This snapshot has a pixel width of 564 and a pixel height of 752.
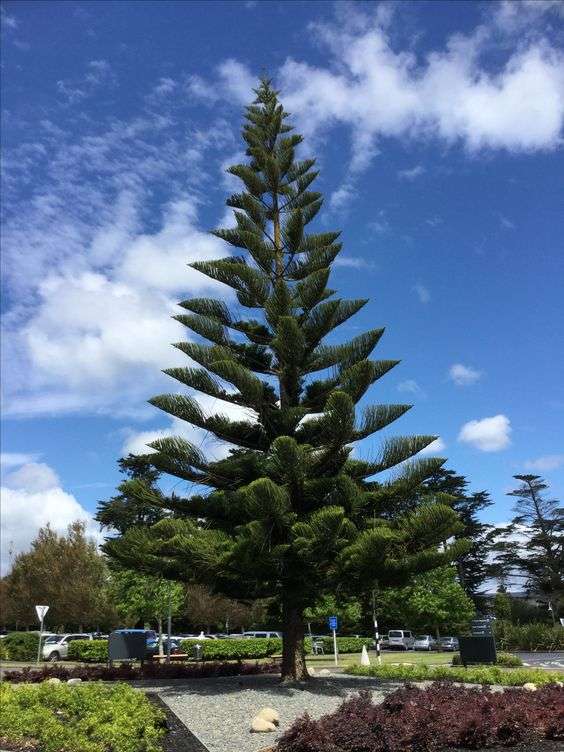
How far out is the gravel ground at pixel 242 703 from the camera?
7047 millimetres

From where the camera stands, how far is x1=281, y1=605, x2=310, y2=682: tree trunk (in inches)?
467

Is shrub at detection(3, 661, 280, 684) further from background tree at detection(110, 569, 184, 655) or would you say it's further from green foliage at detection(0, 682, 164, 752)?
background tree at detection(110, 569, 184, 655)

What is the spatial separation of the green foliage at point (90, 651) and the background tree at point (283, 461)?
1338 centimetres

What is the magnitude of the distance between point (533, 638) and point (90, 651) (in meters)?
17.3

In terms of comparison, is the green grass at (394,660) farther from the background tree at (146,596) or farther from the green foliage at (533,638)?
the background tree at (146,596)

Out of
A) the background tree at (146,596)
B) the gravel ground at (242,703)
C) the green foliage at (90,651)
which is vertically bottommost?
the green foliage at (90,651)

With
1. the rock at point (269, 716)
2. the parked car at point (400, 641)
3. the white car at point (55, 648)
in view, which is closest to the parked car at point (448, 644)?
the parked car at point (400, 641)

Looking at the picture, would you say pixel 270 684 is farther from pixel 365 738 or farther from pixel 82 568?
pixel 82 568

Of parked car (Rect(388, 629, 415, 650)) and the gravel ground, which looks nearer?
the gravel ground

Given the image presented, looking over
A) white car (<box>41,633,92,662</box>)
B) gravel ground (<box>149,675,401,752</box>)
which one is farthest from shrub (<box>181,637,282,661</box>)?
gravel ground (<box>149,675,401,752</box>)

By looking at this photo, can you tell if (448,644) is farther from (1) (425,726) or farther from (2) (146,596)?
(1) (425,726)

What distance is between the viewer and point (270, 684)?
11859 mm

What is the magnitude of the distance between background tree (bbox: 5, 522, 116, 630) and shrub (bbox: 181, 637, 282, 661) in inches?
233

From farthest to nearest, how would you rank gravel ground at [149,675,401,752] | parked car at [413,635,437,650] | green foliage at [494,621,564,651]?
parked car at [413,635,437,650]
green foliage at [494,621,564,651]
gravel ground at [149,675,401,752]
